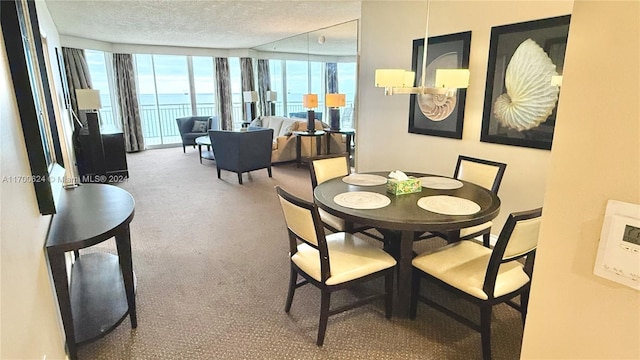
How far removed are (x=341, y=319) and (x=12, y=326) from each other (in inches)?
65.1

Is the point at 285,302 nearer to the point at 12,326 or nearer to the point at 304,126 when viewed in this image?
the point at 12,326

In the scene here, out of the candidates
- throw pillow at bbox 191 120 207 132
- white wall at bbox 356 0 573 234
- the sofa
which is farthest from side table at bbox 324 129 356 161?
throw pillow at bbox 191 120 207 132

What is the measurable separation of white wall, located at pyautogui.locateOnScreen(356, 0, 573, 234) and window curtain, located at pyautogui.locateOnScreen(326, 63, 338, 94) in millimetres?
1918

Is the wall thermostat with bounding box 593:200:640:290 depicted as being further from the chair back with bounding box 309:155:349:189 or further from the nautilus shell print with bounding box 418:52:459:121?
the nautilus shell print with bounding box 418:52:459:121

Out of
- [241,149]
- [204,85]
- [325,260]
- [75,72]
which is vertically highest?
[75,72]

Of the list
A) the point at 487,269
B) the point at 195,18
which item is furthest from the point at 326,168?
the point at 195,18

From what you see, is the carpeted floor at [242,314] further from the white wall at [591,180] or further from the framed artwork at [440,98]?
the white wall at [591,180]

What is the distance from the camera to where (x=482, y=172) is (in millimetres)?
2906

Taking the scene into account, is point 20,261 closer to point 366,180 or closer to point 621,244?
point 621,244

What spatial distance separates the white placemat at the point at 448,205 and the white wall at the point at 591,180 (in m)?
1.35

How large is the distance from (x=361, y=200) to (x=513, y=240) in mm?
898

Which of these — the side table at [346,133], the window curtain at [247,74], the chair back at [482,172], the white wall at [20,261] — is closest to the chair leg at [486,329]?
the chair back at [482,172]

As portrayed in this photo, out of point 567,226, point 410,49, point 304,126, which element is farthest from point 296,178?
point 567,226

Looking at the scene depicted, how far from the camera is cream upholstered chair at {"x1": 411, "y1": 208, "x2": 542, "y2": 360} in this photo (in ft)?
5.65
